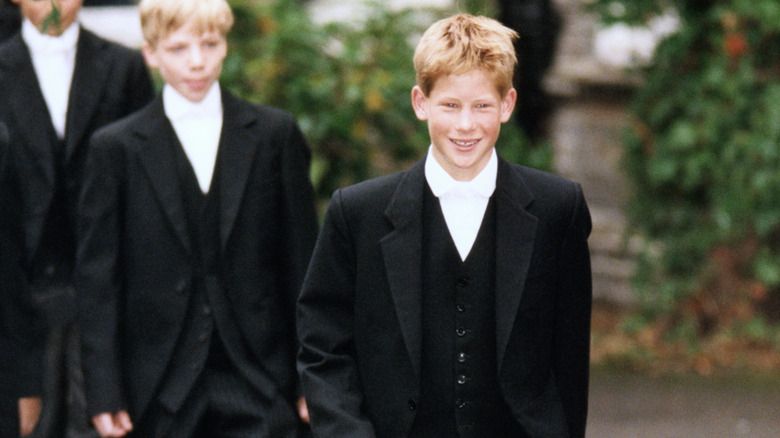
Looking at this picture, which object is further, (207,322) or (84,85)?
(84,85)

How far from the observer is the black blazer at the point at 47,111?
4.70 metres

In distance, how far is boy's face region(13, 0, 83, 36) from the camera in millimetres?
4770

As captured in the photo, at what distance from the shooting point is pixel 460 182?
3.41m

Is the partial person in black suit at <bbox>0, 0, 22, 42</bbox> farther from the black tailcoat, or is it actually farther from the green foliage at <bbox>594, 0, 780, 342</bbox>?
the green foliage at <bbox>594, 0, 780, 342</bbox>

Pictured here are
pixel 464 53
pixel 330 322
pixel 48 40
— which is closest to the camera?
pixel 464 53

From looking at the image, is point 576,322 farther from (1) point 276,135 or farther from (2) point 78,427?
(2) point 78,427

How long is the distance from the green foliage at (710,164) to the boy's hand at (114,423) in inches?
175

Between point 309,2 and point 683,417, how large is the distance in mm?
8594

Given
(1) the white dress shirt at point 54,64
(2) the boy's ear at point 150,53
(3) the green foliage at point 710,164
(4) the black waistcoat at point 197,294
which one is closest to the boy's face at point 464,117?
(4) the black waistcoat at point 197,294

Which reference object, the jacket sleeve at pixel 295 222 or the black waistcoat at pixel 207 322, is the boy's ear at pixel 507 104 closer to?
the jacket sleeve at pixel 295 222

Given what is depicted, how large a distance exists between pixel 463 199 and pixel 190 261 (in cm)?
113

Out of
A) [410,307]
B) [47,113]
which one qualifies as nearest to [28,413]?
[47,113]

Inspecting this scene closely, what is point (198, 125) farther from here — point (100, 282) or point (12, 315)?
point (12, 315)

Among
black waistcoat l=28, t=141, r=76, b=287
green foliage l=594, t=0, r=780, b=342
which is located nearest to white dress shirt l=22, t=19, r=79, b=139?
black waistcoat l=28, t=141, r=76, b=287
